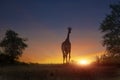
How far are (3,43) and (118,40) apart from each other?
730 inches

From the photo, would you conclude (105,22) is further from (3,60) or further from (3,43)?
(3,43)

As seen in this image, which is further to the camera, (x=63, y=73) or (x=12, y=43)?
(x=12, y=43)

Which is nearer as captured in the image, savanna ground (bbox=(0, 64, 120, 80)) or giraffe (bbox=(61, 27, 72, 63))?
savanna ground (bbox=(0, 64, 120, 80))

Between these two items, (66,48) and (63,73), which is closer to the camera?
(63,73)

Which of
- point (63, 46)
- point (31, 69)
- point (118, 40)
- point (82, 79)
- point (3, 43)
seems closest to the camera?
point (82, 79)

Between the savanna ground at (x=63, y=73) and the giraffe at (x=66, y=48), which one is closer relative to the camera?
the savanna ground at (x=63, y=73)

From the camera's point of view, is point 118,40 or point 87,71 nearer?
point 87,71

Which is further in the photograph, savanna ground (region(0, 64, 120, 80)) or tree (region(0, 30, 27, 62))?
tree (region(0, 30, 27, 62))

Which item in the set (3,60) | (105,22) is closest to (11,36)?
(3,60)

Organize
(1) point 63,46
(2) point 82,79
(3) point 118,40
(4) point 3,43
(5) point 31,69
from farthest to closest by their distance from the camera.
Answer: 1. (4) point 3,43
2. (1) point 63,46
3. (3) point 118,40
4. (5) point 31,69
5. (2) point 82,79

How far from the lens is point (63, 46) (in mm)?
55562

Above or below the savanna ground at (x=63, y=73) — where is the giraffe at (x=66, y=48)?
above

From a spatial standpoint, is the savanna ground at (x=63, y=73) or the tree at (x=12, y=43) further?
the tree at (x=12, y=43)

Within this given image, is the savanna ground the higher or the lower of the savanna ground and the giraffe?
the lower
